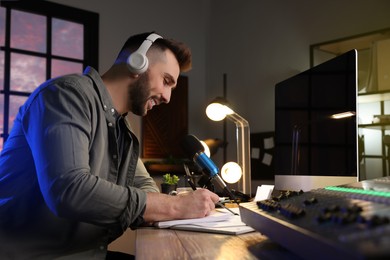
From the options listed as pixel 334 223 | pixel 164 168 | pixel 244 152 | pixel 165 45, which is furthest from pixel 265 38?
pixel 334 223

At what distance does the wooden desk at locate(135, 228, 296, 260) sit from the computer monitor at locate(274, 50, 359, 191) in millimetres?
396

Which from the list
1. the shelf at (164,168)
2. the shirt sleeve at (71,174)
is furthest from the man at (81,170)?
the shelf at (164,168)

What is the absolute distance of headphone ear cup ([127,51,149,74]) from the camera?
1.07m

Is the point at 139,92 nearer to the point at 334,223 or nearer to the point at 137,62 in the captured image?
the point at 137,62

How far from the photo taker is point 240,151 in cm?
158

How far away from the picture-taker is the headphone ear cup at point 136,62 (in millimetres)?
1065

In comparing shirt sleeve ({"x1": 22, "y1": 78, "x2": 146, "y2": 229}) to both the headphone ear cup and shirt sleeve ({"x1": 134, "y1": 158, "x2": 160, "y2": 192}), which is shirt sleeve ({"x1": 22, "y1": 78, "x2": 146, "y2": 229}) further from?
shirt sleeve ({"x1": 134, "y1": 158, "x2": 160, "y2": 192})

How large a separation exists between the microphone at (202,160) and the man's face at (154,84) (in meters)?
0.18

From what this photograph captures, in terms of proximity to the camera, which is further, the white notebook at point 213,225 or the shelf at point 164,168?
the shelf at point 164,168

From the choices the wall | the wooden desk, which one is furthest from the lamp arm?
the wall

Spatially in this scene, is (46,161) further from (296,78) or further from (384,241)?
(296,78)

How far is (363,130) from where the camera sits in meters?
2.13

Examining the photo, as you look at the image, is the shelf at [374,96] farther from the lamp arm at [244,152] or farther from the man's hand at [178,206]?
the man's hand at [178,206]

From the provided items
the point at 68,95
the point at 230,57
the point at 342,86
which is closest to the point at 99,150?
the point at 68,95
